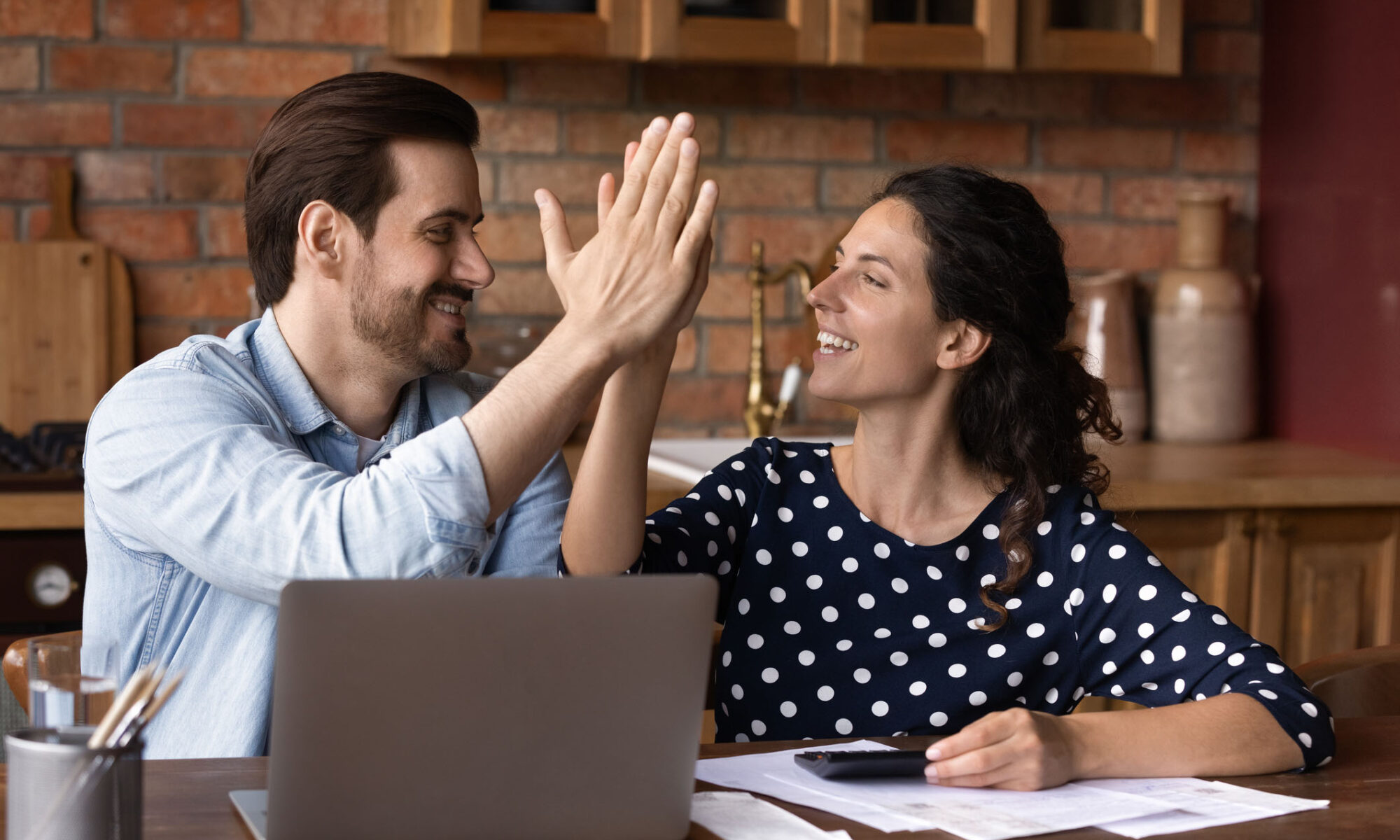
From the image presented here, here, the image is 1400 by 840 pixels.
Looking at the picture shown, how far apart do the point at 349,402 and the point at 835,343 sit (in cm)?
54

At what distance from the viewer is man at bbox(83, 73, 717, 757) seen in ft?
4.03

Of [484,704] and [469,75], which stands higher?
[469,75]

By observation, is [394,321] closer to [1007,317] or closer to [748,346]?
[1007,317]

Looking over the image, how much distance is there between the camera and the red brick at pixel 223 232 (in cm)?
271

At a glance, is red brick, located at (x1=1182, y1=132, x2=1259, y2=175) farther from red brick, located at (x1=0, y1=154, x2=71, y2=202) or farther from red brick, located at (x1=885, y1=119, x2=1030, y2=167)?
red brick, located at (x1=0, y1=154, x2=71, y2=202)

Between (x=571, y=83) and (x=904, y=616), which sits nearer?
(x=904, y=616)

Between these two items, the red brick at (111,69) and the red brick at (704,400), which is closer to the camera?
the red brick at (111,69)

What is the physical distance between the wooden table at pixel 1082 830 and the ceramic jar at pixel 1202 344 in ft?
5.39

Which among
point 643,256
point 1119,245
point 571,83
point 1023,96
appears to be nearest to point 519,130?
point 571,83

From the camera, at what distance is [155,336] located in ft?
8.88

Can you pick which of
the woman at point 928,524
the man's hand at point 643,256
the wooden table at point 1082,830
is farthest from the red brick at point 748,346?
the wooden table at point 1082,830

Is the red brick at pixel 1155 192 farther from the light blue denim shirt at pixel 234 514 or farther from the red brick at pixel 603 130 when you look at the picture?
the light blue denim shirt at pixel 234 514

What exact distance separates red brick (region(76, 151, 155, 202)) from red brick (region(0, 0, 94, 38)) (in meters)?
0.22

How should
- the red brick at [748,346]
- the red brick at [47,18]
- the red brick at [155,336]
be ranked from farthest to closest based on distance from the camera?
the red brick at [748,346] < the red brick at [155,336] < the red brick at [47,18]
